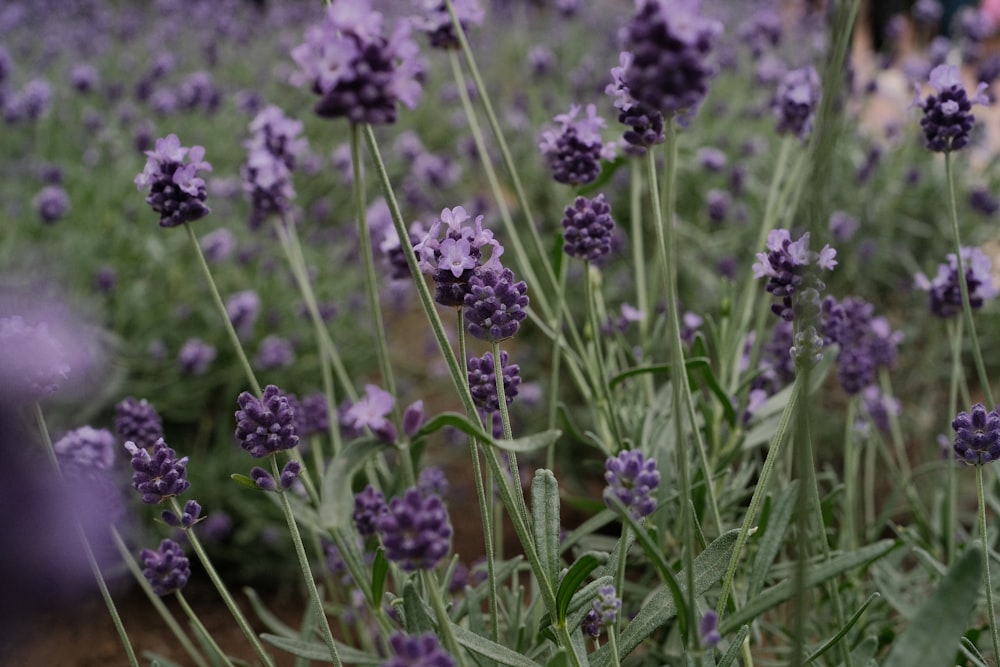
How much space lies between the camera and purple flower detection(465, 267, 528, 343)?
1.17 metres

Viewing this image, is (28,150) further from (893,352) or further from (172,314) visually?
(893,352)

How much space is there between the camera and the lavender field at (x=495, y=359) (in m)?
1.06

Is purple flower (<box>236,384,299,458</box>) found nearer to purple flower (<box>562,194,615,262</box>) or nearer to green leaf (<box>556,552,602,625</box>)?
green leaf (<box>556,552,602,625</box>)

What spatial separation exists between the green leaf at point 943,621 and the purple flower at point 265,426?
783 mm

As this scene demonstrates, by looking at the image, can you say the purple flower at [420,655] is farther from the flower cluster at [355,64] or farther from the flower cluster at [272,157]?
the flower cluster at [272,157]

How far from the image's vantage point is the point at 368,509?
1.35m

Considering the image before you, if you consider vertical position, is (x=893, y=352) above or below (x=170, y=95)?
below

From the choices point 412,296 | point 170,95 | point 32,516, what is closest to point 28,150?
point 170,95

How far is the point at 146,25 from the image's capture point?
23.8 ft

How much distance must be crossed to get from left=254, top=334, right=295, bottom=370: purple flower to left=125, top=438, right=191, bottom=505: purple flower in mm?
1864

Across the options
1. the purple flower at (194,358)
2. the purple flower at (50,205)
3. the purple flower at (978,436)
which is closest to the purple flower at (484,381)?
the purple flower at (978,436)

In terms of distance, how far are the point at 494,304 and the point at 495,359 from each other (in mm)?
90

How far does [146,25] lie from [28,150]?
3619 mm

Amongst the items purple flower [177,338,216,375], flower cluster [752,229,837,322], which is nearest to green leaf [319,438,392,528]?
flower cluster [752,229,837,322]
